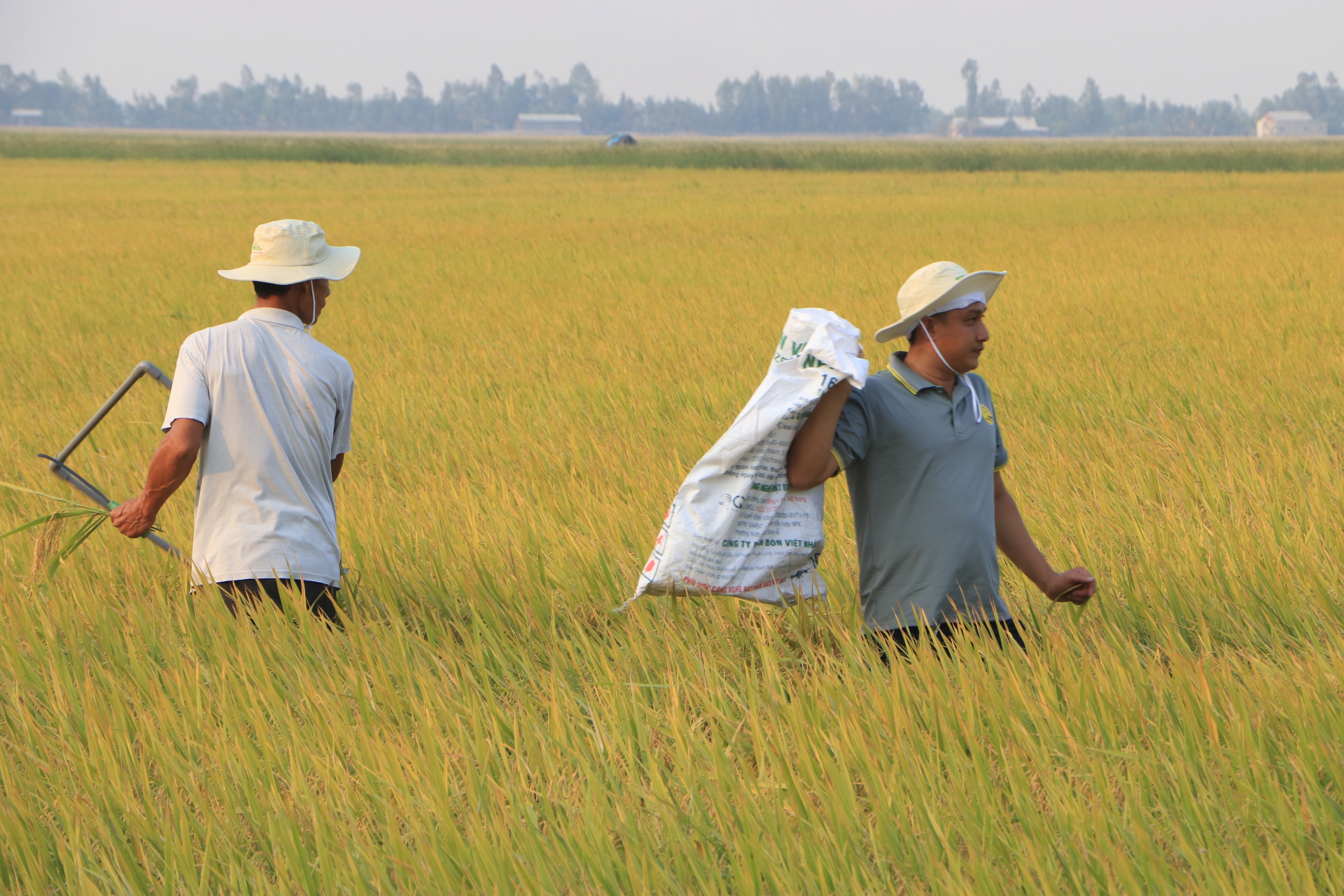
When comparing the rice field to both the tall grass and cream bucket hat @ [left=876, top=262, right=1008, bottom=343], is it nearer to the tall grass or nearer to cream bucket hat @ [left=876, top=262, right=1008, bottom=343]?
cream bucket hat @ [left=876, top=262, right=1008, bottom=343]

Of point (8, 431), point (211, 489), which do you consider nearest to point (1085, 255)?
point (8, 431)

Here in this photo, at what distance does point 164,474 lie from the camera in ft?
8.40

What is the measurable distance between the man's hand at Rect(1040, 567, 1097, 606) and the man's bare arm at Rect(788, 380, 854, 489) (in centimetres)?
60

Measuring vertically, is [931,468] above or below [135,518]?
above

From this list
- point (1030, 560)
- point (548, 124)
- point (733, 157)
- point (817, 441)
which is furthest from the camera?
point (548, 124)

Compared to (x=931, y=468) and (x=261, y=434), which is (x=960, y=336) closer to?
(x=931, y=468)

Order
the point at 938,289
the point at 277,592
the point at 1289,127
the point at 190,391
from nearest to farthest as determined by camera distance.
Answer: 1. the point at 938,289
2. the point at 190,391
3. the point at 277,592
4. the point at 1289,127

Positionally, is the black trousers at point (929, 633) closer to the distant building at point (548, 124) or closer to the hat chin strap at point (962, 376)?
the hat chin strap at point (962, 376)

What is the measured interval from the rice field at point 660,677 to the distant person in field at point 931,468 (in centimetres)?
11

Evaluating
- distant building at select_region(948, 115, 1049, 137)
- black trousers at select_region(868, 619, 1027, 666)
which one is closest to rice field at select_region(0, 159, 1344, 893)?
black trousers at select_region(868, 619, 1027, 666)

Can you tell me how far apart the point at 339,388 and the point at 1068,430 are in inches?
131

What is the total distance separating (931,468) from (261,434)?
152cm

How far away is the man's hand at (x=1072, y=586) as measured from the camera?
2.39 meters

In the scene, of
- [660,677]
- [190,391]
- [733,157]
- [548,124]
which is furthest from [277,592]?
[548,124]
